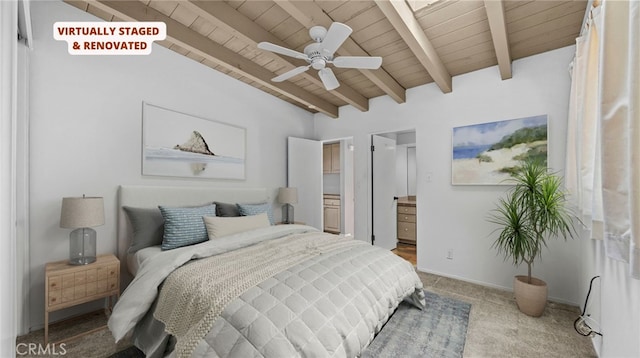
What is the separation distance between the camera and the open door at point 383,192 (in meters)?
4.23

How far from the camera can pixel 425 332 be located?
2.02 m

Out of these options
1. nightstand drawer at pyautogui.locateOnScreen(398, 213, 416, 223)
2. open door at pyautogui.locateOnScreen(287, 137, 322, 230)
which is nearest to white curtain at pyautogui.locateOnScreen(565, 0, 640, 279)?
open door at pyautogui.locateOnScreen(287, 137, 322, 230)

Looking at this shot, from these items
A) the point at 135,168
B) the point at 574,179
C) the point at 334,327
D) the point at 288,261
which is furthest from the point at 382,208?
the point at 135,168

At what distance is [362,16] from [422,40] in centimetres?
63

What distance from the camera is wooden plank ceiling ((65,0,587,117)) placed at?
203 centimetres

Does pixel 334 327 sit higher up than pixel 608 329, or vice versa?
pixel 334 327

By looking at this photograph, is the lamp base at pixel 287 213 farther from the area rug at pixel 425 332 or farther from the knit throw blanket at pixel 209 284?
the area rug at pixel 425 332

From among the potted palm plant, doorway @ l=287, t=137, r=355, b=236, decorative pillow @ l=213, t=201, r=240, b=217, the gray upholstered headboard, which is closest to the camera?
the potted palm plant

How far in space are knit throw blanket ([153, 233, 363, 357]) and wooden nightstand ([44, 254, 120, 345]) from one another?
847mm

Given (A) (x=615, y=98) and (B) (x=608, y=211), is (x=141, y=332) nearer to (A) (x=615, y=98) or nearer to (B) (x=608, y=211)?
(B) (x=608, y=211)

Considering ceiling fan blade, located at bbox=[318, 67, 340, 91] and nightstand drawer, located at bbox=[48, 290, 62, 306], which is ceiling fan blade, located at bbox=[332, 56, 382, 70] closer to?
ceiling fan blade, located at bbox=[318, 67, 340, 91]

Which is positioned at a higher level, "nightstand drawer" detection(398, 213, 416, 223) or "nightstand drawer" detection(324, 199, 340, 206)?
"nightstand drawer" detection(324, 199, 340, 206)

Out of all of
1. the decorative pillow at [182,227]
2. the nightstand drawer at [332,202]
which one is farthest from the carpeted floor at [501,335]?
the nightstand drawer at [332,202]

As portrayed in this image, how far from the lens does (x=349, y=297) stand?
1.59 meters
